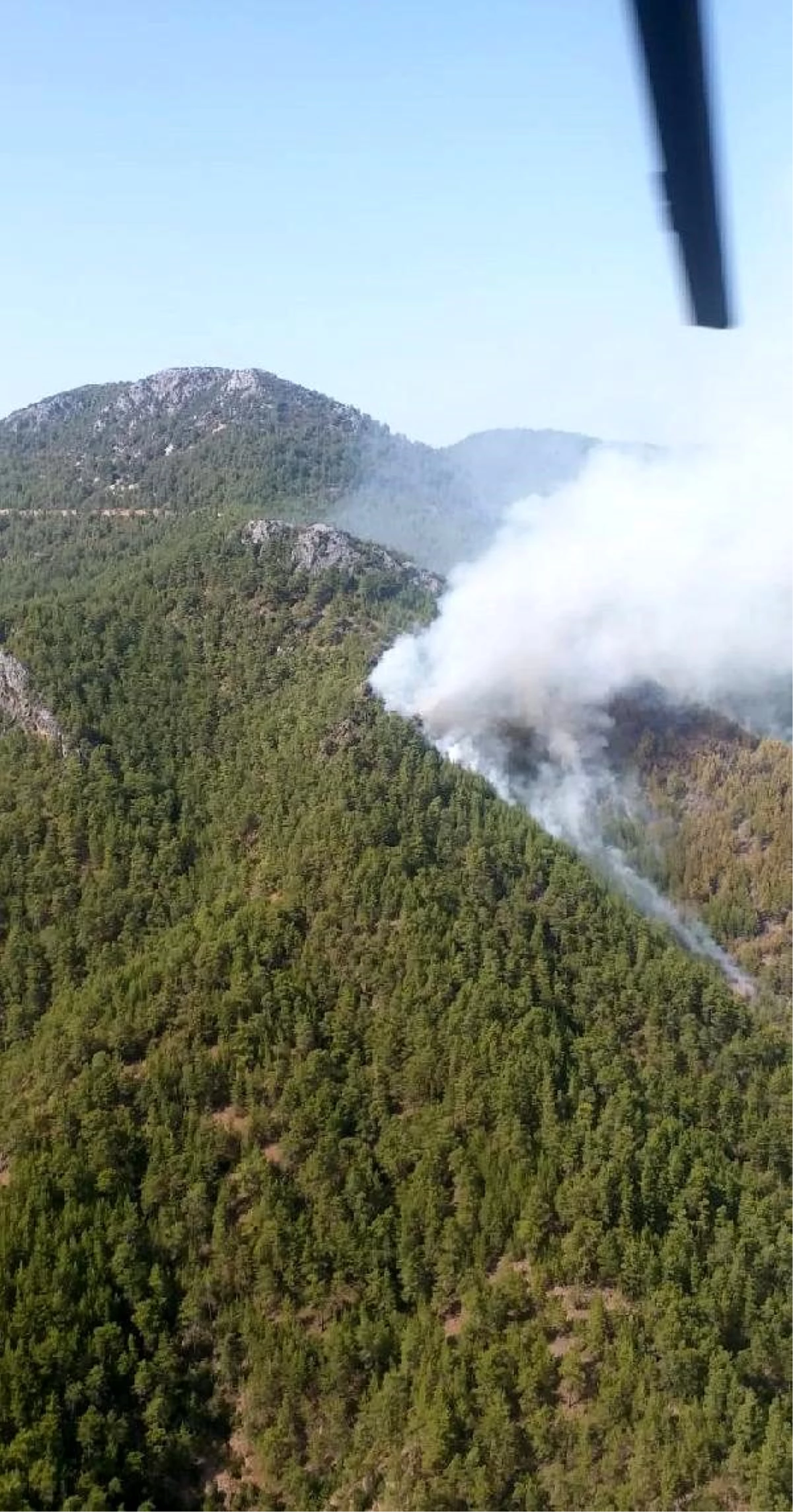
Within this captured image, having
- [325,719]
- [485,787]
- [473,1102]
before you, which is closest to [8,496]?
[325,719]

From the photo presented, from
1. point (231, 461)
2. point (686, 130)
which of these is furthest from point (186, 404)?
point (686, 130)

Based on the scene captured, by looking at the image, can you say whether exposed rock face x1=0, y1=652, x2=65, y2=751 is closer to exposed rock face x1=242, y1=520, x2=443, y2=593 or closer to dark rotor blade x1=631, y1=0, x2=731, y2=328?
exposed rock face x1=242, y1=520, x2=443, y2=593

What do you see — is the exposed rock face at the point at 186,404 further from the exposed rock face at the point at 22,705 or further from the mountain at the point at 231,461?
the exposed rock face at the point at 22,705

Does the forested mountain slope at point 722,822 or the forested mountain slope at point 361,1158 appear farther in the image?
the forested mountain slope at point 722,822

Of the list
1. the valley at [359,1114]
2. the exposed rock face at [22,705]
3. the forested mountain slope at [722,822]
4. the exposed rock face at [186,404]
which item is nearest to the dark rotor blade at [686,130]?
the valley at [359,1114]

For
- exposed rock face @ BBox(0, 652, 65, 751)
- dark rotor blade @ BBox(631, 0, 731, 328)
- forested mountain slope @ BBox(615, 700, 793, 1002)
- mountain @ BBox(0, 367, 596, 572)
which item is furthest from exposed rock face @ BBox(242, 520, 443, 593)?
dark rotor blade @ BBox(631, 0, 731, 328)

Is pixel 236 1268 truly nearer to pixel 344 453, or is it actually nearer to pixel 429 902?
pixel 429 902

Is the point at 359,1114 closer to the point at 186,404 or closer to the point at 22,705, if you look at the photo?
the point at 22,705
